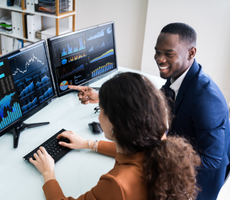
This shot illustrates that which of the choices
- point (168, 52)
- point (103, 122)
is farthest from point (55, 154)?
point (168, 52)

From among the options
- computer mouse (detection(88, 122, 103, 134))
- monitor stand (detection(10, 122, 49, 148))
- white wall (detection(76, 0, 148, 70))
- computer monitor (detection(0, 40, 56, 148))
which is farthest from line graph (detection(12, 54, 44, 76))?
white wall (detection(76, 0, 148, 70))

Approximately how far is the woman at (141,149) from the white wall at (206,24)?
2.17 m

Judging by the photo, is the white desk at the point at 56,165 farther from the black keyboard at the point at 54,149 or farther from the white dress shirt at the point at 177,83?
the white dress shirt at the point at 177,83

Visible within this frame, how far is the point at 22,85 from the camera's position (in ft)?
3.90

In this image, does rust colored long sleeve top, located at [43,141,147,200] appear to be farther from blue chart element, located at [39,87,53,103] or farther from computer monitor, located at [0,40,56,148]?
blue chart element, located at [39,87,53,103]

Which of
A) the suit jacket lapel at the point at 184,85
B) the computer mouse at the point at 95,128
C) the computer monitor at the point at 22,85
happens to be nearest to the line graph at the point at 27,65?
the computer monitor at the point at 22,85

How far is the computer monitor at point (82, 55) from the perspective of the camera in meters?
1.42

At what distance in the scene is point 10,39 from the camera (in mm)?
3574

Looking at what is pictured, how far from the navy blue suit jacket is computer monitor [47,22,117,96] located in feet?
2.21

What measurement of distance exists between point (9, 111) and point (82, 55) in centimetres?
61

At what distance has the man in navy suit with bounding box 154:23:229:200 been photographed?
1071 mm

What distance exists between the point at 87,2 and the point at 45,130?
2.57 metres

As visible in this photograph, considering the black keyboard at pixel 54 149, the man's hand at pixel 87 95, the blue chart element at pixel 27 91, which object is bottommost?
the black keyboard at pixel 54 149

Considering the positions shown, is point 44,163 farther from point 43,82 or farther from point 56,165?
point 43,82
